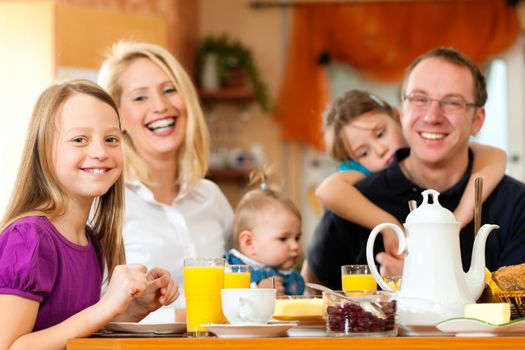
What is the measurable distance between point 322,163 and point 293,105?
45 cm

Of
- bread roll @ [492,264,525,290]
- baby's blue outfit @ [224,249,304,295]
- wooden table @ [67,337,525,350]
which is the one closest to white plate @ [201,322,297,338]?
wooden table @ [67,337,525,350]

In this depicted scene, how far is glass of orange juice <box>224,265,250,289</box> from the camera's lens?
5.82ft

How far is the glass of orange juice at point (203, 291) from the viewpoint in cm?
165

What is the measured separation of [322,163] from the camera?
6.68 m

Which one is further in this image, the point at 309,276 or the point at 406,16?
the point at 406,16

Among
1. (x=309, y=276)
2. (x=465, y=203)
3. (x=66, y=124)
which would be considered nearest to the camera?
(x=66, y=124)

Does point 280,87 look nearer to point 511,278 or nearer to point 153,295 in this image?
point 153,295

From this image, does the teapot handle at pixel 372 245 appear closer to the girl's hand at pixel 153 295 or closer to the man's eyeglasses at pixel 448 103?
the girl's hand at pixel 153 295

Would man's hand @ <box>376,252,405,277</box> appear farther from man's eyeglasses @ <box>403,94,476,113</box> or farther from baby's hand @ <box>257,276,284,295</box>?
man's eyeglasses @ <box>403,94,476,113</box>

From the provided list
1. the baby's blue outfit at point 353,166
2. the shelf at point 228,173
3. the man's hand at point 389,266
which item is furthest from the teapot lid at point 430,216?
the shelf at point 228,173

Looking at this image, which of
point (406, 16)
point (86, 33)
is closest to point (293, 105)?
point (406, 16)

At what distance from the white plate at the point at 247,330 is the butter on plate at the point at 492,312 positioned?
11.2 inches

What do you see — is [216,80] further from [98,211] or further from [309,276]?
[98,211]

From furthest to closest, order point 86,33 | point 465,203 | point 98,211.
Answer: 1. point 86,33
2. point 465,203
3. point 98,211
